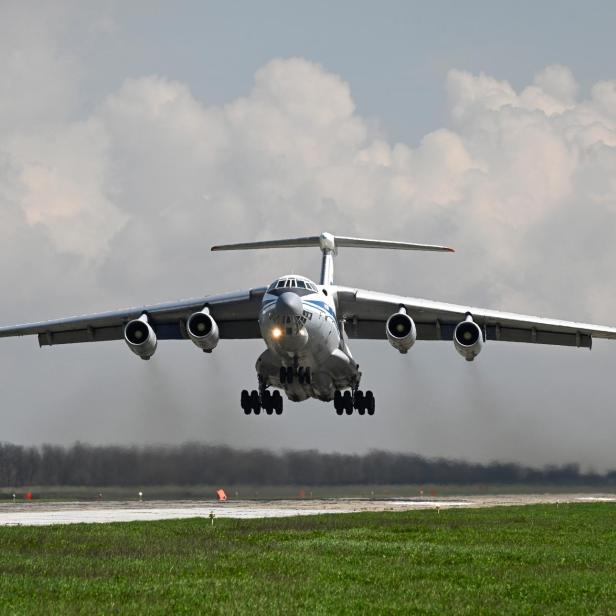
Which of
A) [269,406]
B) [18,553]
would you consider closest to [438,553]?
[18,553]

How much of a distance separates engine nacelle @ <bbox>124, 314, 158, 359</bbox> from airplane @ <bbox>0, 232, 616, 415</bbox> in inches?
1.0

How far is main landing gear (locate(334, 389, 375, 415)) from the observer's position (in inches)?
1304

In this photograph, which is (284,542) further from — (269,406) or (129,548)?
(269,406)

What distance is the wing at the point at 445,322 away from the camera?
31.7 m

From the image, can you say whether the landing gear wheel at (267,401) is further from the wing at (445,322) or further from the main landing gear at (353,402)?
the wing at (445,322)

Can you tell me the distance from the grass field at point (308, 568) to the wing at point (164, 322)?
8849 millimetres

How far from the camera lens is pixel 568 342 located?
110 feet

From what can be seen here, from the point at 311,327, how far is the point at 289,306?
110 centimetres

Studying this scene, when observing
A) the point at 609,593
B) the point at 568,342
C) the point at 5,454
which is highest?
the point at 568,342

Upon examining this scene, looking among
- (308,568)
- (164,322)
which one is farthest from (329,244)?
(308,568)

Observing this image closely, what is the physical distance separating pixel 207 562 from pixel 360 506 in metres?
17.7

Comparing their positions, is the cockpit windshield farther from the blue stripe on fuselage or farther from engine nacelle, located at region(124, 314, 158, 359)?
engine nacelle, located at region(124, 314, 158, 359)

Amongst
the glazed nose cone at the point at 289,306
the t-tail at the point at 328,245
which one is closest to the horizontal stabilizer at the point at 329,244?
the t-tail at the point at 328,245

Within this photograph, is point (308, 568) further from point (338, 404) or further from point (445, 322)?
point (445, 322)
